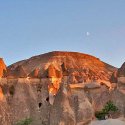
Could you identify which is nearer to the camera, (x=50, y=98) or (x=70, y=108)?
(x=70, y=108)

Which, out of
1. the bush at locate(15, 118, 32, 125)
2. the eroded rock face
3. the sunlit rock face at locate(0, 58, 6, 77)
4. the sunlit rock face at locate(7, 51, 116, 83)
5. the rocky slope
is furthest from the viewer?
the sunlit rock face at locate(7, 51, 116, 83)

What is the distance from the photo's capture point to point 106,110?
44531mm

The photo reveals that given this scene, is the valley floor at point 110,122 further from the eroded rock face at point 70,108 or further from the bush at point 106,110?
the bush at point 106,110

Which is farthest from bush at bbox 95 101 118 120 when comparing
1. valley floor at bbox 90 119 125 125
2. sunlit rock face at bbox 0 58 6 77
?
sunlit rock face at bbox 0 58 6 77

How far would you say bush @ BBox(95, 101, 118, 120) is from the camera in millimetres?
43906

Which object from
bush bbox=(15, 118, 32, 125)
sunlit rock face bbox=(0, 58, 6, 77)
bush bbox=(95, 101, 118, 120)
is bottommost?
bush bbox=(15, 118, 32, 125)

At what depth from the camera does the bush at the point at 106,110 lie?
144 feet

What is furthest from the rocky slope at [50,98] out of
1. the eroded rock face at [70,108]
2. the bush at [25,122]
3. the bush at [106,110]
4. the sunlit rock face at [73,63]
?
the sunlit rock face at [73,63]

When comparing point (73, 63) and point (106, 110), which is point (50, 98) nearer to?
point (106, 110)

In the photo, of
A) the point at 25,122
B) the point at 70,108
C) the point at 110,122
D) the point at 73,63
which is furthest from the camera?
the point at 73,63

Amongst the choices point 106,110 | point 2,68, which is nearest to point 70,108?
point 106,110

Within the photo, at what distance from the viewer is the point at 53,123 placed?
4081 centimetres

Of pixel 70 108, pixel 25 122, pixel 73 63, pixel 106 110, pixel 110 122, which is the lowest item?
pixel 110 122

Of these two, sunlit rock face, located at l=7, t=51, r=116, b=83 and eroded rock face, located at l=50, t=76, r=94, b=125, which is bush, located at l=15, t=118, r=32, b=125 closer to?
eroded rock face, located at l=50, t=76, r=94, b=125
